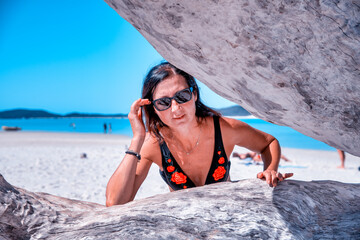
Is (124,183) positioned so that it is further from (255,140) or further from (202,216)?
(255,140)

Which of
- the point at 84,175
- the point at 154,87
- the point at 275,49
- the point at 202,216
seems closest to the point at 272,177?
the point at 202,216

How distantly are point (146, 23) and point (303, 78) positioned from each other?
3.30ft

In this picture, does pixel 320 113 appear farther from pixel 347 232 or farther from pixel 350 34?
pixel 347 232

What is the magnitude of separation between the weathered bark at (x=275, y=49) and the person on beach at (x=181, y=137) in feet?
2.48

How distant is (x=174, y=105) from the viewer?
2.57 meters

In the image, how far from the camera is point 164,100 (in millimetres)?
2588

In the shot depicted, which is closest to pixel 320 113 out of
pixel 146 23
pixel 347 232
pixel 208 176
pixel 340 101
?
pixel 340 101

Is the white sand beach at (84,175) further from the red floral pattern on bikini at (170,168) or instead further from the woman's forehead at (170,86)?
the woman's forehead at (170,86)

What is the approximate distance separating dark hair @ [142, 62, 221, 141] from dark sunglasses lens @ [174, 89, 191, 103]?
0.71 feet

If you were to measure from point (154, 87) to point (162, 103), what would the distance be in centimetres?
27

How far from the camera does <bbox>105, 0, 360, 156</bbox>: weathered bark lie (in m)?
1.32

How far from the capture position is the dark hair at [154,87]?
9.11ft

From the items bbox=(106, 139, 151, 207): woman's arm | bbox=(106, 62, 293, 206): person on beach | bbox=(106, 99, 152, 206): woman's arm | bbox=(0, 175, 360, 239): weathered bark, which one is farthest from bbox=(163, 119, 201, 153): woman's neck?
bbox=(0, 175, 360, 239): weathered bark

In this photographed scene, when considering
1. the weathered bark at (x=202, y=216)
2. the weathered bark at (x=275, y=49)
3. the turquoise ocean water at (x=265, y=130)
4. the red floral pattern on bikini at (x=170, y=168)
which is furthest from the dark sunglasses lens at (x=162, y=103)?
the turquoise ocean water at (x=265, y=130)
